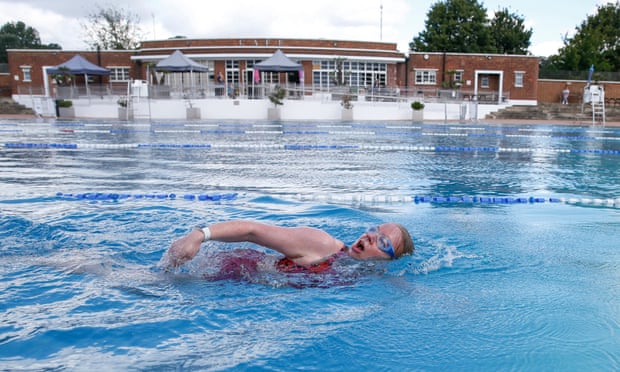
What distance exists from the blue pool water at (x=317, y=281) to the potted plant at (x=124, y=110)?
18.5 m

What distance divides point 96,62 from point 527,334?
40.0m

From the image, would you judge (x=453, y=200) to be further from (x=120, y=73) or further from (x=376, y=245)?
(x=120, y=73)

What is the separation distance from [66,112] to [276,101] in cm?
1136

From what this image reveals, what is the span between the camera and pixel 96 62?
3759 cm

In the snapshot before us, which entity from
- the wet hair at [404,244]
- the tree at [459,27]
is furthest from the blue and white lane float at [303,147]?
the tree at [459,27]

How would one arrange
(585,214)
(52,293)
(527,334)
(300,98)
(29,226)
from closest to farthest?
1. (527,334)
2. (52,293)
3. (29,226)
4. (585,214)
5. (300,98)

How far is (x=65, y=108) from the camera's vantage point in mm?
27047

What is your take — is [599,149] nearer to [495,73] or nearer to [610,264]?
[610,264]

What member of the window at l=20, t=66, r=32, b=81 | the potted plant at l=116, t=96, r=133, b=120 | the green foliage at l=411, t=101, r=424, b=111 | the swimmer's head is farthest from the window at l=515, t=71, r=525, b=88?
the swimmer's head

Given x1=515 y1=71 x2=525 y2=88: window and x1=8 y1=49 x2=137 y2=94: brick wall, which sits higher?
x1=8 y1=49 x2=137 y2=94: brick wall

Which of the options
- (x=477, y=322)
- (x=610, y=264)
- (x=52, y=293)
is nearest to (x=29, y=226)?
(x=52, y=293)

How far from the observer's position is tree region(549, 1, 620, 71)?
44.3 m

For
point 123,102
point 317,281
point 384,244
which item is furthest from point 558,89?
point 317,281

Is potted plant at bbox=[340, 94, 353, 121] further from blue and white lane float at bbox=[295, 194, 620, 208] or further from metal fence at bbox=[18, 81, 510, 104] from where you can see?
blue and white lane float at bbox=[295, 194, 620, 208]
